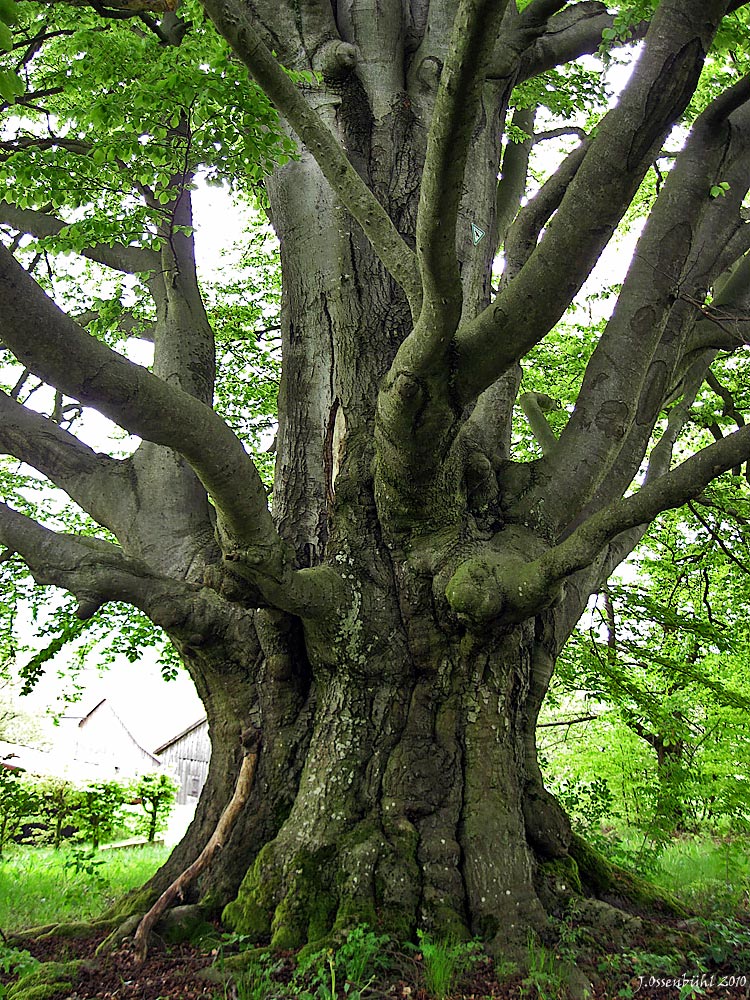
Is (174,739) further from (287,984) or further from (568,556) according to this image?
(568,556)

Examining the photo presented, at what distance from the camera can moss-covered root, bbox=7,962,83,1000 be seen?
131 inches

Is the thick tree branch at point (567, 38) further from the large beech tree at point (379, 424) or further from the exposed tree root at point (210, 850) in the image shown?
the exposed tree root at point (210, 850)

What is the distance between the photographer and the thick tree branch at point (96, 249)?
623cm

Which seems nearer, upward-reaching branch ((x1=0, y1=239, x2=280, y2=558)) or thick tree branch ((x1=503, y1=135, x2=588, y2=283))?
upward-reaching branch ((x1=0, y1=239, x2=280, y2=558))

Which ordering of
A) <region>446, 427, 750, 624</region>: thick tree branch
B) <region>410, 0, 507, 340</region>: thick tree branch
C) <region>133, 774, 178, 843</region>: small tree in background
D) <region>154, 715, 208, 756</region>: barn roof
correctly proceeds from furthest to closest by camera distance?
<region>154, 715, 208, 756</region>: barn roof
<region>133, 774, 178, 843</region>: small tree in background
<region>446, 427, 750, 624</region>: thick tree branch
<region>410, 0, 507, 340</region>: thick tree branch

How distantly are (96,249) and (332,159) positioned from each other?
12.2ft

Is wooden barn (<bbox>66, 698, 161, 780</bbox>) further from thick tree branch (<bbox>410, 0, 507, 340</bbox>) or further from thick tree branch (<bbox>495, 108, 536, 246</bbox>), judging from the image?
thick tree branch (<bbox>410, 0, 507, 340</bbox>)

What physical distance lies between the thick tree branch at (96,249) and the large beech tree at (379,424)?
12 cm

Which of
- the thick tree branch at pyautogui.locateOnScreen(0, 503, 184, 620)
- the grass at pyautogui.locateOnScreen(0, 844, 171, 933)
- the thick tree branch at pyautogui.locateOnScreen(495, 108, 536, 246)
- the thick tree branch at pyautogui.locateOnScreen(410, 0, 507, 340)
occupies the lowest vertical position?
the grass at pyautogui.locateOnScreen(0, 844, 171, 933)

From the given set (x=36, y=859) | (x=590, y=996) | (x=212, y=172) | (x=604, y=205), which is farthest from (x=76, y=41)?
(x=36, y=859)

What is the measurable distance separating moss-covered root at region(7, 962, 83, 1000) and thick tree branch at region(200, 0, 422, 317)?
11.1 ft

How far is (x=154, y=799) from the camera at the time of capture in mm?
9117

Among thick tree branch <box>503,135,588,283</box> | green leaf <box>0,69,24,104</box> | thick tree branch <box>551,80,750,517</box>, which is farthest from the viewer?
thick tree branch <box>503,135,588,283</box>

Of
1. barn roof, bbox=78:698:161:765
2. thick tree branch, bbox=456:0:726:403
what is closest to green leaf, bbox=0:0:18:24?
thick tree branch, bbox=456:0:726:403
